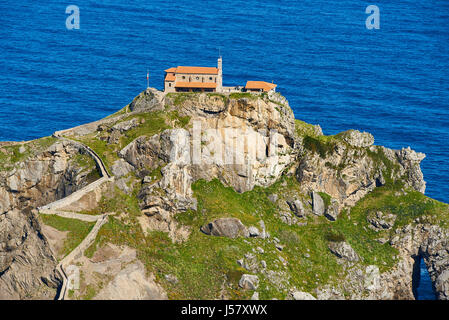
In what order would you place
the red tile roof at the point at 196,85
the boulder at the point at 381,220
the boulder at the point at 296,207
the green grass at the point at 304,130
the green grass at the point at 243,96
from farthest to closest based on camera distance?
1. the green grass at the point at 304,130
2. the red tile roof at the point at 196,85
3. the boulder at the point at 381,220
4. the boulder at the point at 296,207
5. the green grass at the point at 243,96

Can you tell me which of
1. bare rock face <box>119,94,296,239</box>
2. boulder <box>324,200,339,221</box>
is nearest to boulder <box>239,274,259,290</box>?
bare rock face <box>119,94,296,239</box>

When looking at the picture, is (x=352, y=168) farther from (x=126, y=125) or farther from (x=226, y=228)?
(x=126, y=125)

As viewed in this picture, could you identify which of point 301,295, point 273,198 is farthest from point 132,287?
point 273,198

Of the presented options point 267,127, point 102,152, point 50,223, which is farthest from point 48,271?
point 267,127

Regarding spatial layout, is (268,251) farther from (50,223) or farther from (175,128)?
(50,223)

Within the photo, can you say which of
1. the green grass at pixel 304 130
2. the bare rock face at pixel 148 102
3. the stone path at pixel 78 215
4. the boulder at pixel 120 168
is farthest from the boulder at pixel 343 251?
the stone path at pixel 78 215

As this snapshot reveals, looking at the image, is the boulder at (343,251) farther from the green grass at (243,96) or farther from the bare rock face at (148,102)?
the bare rock face at (148,102)

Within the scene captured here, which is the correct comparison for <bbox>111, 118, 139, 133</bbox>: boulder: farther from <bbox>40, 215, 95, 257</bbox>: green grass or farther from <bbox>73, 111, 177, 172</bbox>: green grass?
<bbox>40, 215, 95, 257</bbox>: green grass
